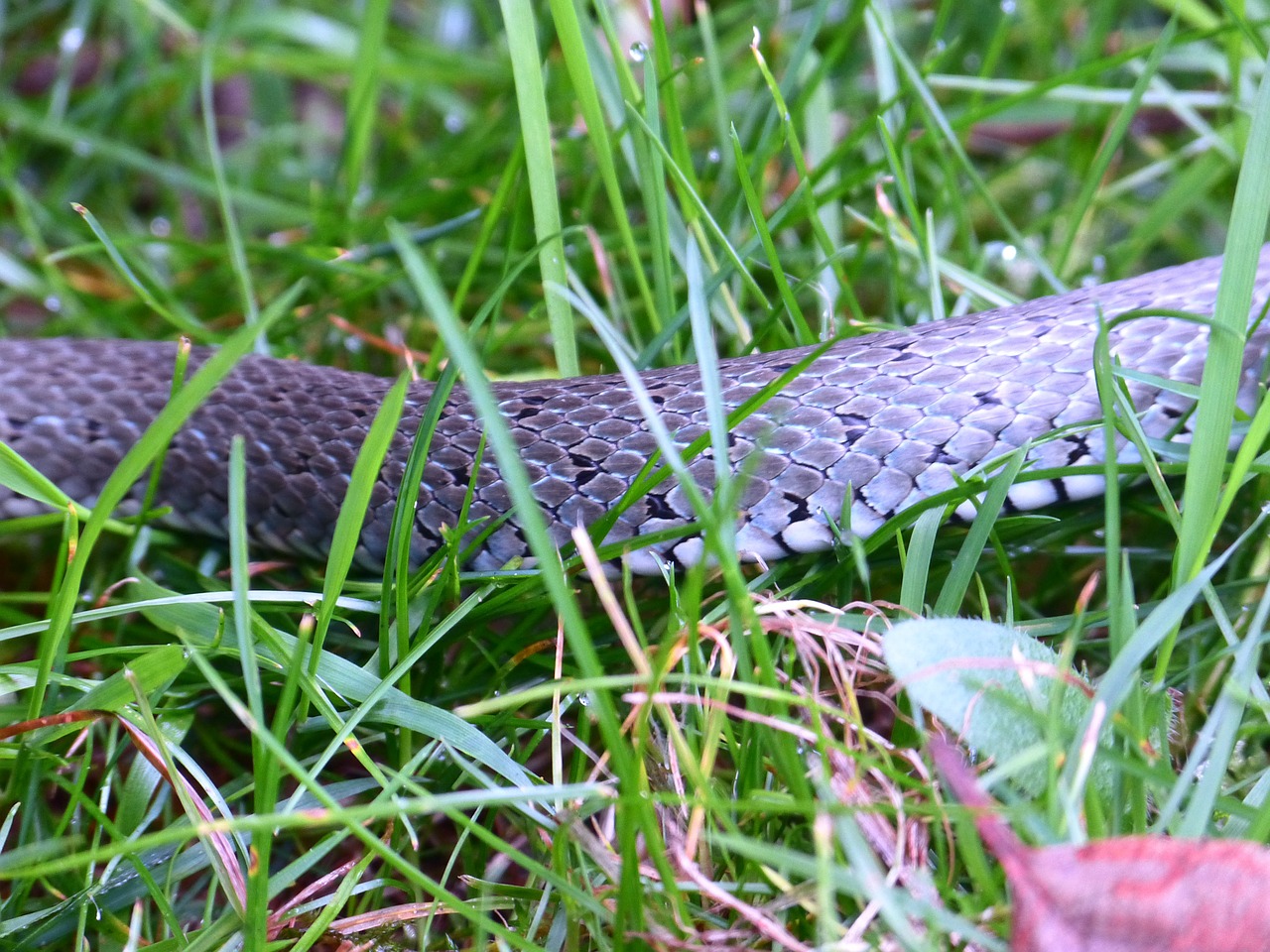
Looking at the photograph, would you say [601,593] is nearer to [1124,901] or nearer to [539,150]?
[1124,901]

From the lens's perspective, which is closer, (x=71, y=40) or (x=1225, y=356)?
(x=1225, y=356)

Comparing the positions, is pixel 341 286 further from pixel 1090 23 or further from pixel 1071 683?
pixel 1090 23

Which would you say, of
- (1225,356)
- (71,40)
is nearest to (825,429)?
(1225,356)

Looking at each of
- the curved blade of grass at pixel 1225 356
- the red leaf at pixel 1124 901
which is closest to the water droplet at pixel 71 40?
the curved blade of grass at pixel 1225 356

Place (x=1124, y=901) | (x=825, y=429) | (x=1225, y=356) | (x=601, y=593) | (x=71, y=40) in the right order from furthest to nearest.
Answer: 1. (x=71, y=40)
2. (x=825, y=429)
3. (x=1225, y=356)
4. (x=601, y=593)
5. (x=1124, y=901)

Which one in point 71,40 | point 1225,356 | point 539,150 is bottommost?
point 1225,356

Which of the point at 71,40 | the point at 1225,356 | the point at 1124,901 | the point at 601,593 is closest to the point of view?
the point at 1124,901

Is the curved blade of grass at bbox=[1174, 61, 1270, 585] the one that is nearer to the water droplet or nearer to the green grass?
the green grass

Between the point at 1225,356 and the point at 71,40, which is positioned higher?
the point at 71,40

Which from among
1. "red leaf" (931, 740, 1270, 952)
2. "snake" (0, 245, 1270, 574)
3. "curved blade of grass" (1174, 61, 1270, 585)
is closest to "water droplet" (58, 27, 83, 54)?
"snake" (0, 245, 1270, 574)

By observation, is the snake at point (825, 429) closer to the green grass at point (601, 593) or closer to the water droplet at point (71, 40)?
the green grass at point (601, 593)
